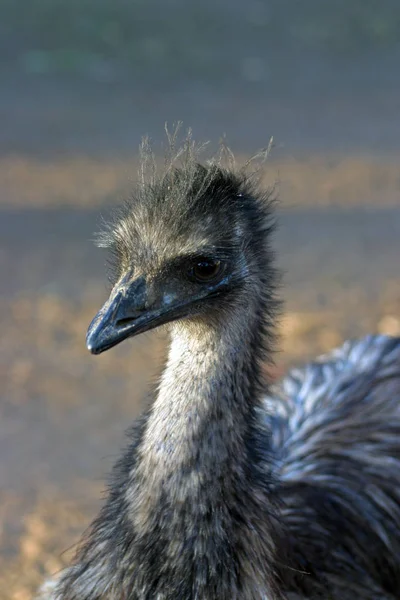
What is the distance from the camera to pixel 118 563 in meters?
2.69

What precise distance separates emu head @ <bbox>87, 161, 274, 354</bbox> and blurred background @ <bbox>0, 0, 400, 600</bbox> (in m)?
0.87

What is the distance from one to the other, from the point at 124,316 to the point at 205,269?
0.25 m

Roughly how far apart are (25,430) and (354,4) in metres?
8.40

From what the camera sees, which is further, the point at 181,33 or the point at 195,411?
the point at 181,33

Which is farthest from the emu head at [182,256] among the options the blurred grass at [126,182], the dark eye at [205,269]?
the blurred grass at [126,182]

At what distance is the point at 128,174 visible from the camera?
4809mm

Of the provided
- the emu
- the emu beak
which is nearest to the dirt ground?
the emu

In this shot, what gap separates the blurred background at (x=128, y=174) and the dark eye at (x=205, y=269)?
902 mm

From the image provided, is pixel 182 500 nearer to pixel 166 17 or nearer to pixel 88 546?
pixel 88 546

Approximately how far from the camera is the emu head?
8.58 ft

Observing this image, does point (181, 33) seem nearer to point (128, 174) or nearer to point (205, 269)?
point (128, 174)

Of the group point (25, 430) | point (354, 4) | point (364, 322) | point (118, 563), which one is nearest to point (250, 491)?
point (118, 563)

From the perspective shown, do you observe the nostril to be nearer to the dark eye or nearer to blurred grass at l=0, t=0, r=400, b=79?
the dark eye

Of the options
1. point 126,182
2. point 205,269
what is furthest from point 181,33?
point 205,269
